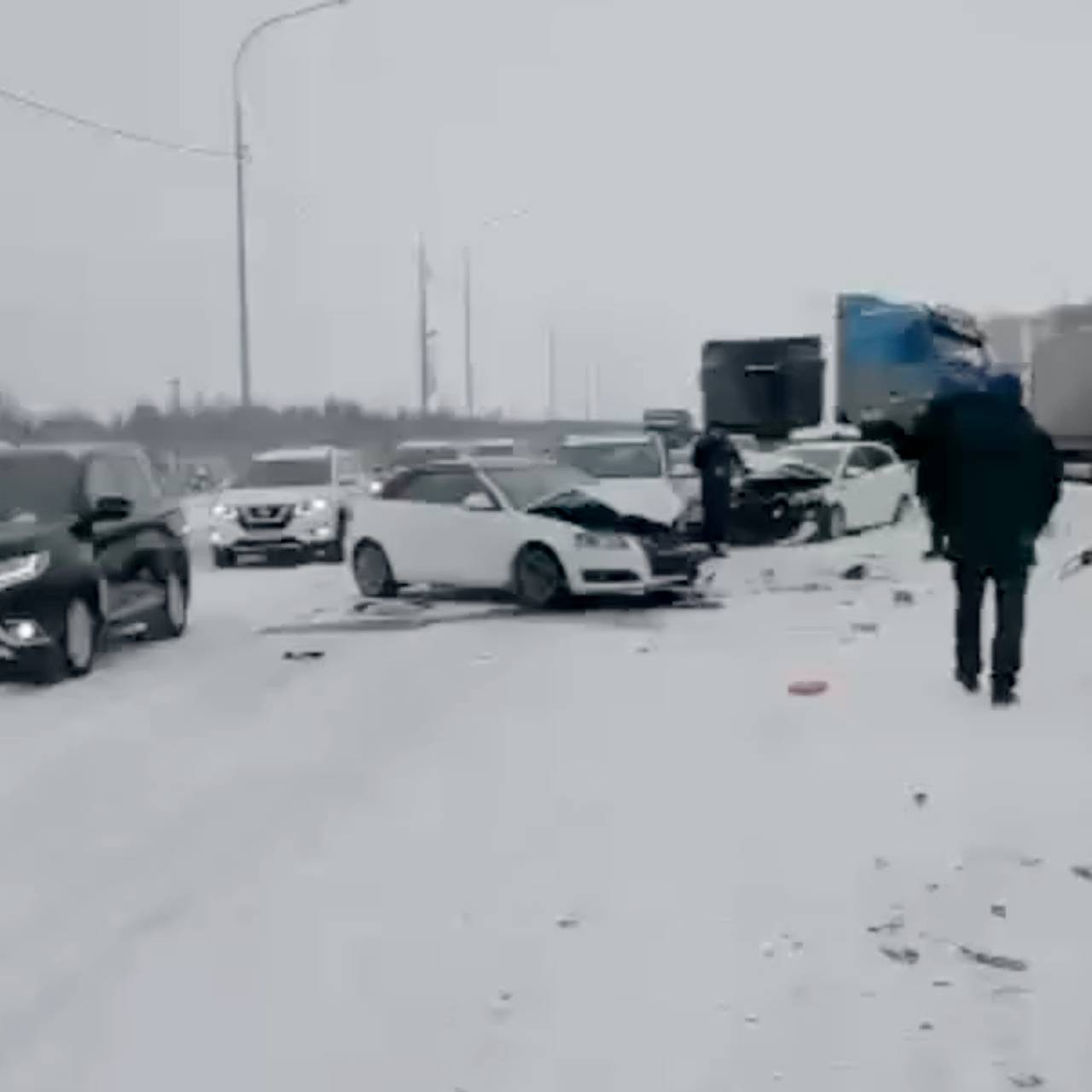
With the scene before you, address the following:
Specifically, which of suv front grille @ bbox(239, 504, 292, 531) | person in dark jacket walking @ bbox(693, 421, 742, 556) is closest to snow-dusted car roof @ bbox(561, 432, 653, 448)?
person in dark jacket walking @ bbox(693, 421, 742, 556)

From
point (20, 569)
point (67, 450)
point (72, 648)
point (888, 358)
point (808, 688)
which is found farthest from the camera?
point (888, 358)

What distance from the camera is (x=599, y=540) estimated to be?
16.8 meters

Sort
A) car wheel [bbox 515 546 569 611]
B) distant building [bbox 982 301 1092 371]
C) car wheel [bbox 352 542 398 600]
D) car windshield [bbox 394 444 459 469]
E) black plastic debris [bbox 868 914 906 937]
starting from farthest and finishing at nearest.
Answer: distant building [bbox 982 301 1092 371], car windshield [bbox 394 444 459 469], car wheel [bbox 352 542 398 600], car wheel [bbox 515 546 569 611], black plastic debris [bbox 868 914 906 937]

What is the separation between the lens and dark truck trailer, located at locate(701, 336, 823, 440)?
102 feet

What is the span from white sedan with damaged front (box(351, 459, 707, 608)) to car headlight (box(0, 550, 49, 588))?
5.94m

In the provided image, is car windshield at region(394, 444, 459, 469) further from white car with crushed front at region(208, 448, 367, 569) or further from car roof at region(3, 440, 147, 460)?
car roof at region(3, 440, 147, 460)

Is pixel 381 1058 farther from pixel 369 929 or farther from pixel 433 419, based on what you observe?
pixel 433 419

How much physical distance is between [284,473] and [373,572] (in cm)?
770

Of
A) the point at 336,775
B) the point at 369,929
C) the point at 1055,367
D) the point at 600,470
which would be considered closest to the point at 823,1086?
the point at 369,929

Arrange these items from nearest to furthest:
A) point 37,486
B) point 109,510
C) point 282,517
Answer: point 109,510 < point 37,486 < point 282,517

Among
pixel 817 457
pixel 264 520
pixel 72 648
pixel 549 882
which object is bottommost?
pixel 264 520

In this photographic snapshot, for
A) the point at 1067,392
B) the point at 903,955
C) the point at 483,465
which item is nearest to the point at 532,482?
the point at 483,465

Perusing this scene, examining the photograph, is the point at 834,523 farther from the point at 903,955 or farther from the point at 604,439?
the point at 903,955

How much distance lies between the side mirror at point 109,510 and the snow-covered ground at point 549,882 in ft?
5.73
